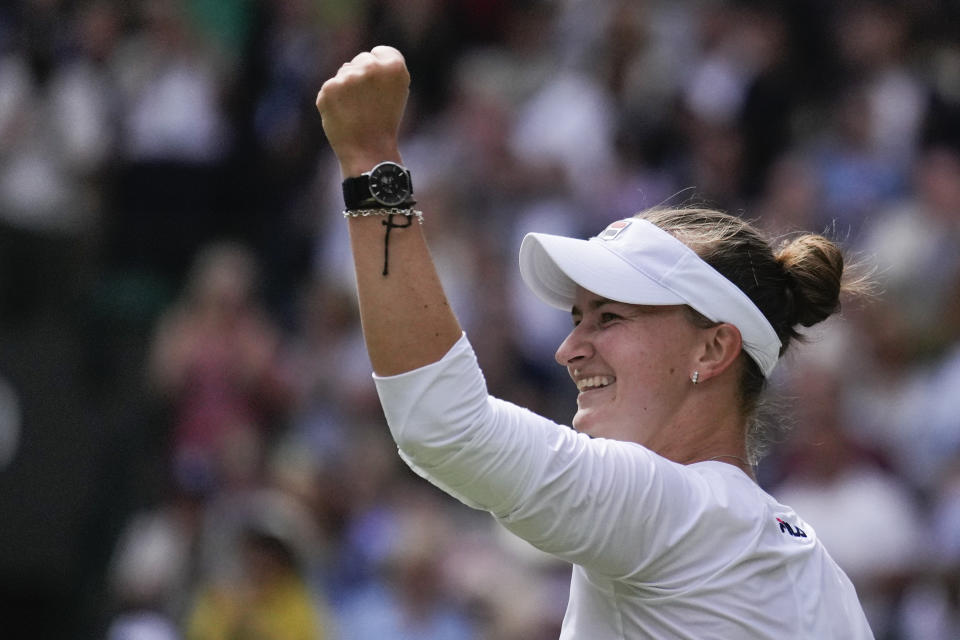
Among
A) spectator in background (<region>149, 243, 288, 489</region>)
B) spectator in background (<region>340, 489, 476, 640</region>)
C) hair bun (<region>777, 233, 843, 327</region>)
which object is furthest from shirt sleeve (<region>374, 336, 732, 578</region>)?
spectator in background (<region>149, 243, 288, 489</region>)

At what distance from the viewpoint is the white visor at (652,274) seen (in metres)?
2.42

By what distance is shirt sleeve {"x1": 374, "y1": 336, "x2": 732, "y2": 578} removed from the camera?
2074 mm

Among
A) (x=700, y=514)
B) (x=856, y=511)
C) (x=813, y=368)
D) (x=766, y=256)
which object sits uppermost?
(x=766, y=256)

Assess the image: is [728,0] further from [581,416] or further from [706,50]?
[581,416]

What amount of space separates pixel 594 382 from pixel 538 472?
1.39 ft

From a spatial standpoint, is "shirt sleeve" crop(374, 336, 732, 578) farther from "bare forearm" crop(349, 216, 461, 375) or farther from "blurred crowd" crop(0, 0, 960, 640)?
"blurred crowd" crop(0, 0, 960, 640)

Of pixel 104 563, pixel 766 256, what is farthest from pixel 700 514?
pixel 104 563

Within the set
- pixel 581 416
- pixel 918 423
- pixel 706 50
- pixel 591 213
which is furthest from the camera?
pixel 706 50

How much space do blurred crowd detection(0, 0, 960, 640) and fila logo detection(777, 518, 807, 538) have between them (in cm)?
294

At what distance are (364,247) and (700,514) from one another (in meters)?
0.63

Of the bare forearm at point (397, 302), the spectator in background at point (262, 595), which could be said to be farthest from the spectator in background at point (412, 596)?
the bare forearm at point (397, 302)

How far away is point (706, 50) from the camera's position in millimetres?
8539

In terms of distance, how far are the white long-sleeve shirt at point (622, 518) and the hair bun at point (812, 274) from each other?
35 centimetres

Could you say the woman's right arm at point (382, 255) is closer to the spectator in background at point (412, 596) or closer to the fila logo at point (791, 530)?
the fila logo at point (791, 530)
